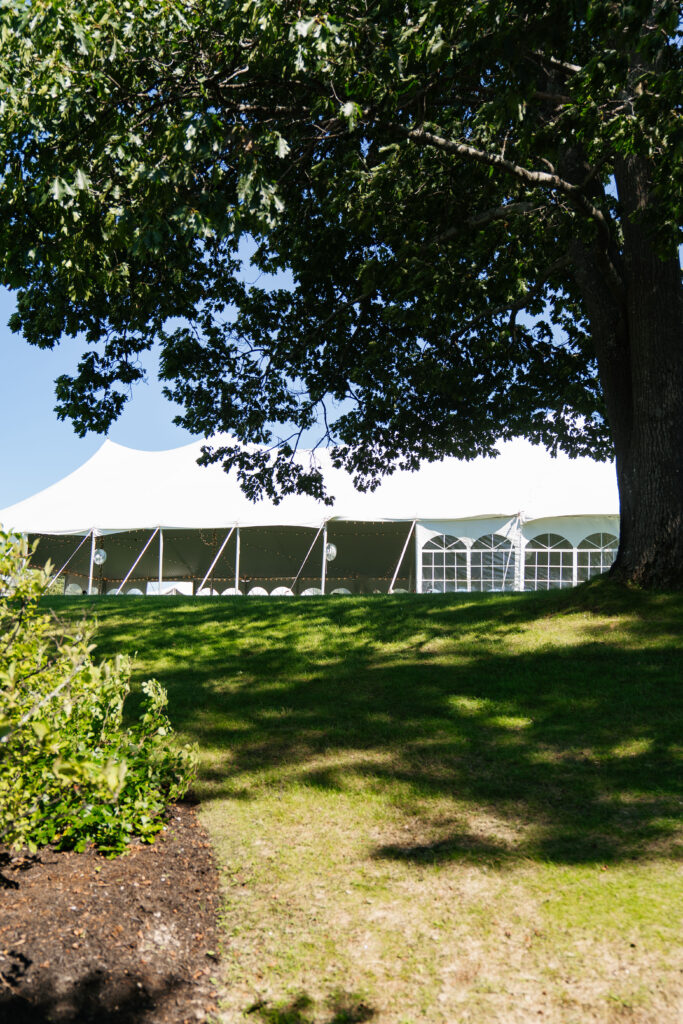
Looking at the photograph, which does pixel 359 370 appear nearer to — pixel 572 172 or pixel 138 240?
pixel 572 172

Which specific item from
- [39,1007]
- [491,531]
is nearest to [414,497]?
[491,531]

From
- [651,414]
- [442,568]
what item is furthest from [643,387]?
[442,568]

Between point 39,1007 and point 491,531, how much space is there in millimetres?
18187

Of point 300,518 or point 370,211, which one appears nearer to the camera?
point 370,211

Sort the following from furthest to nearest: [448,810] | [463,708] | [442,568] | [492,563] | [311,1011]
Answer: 1. [442,568]
2. [492,563]
3. [463,708]
4. [448,810]
5. [311,1011]

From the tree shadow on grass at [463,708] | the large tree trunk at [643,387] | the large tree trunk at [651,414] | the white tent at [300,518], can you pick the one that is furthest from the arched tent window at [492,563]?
the large tree trunk at [651,414]

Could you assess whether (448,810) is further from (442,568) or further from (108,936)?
(442,568)

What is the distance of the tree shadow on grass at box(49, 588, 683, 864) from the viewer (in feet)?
14.2

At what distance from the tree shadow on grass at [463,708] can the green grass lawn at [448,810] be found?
2 cm

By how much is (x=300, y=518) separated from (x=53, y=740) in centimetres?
1762

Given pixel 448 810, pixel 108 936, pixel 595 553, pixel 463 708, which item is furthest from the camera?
pixel 595 553

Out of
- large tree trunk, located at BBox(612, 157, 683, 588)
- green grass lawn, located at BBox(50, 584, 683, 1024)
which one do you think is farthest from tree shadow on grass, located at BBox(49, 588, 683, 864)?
large tree trunk, located at BBox(612, 157, 683, 588)

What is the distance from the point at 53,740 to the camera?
2.96 meters

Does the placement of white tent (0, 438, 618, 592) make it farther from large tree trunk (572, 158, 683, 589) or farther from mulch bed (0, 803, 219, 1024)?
mulch bed (0, 803, 219, 1024)
